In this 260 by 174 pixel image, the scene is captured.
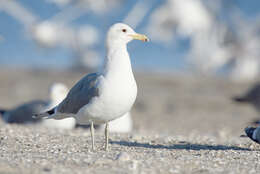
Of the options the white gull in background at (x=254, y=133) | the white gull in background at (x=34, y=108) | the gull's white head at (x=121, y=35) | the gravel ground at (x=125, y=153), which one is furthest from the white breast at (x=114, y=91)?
the white gull in background at (x=34, y=108)

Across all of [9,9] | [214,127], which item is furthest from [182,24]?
[214,127]

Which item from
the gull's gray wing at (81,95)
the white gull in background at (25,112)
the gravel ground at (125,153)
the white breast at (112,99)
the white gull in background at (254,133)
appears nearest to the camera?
the gravel ground at (125,153)

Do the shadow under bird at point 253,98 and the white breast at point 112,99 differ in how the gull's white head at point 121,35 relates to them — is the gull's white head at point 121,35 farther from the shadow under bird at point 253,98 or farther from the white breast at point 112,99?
the shadow under bird at point 253,98

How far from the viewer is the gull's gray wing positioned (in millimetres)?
5617

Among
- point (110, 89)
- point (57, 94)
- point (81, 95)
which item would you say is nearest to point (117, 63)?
point (110, 89)

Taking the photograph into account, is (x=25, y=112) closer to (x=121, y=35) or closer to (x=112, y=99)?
(x=121, y=35)

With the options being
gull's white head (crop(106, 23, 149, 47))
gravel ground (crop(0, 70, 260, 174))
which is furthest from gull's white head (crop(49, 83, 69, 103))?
gull's white head (crop(106, 23, 149, 47))

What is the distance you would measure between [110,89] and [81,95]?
500 millimetres

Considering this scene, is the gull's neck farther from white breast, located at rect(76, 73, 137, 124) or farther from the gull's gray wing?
the gull's gray wing

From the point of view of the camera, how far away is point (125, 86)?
17.8ft

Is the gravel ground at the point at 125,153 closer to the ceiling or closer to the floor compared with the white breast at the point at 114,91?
closer to the floor

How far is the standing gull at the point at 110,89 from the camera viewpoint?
17.8 ft

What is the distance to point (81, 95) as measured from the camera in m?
5.80

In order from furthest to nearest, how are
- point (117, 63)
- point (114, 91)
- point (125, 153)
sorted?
1. point (117, 63)
2. point (114, 91)
3. point (125, 153)
